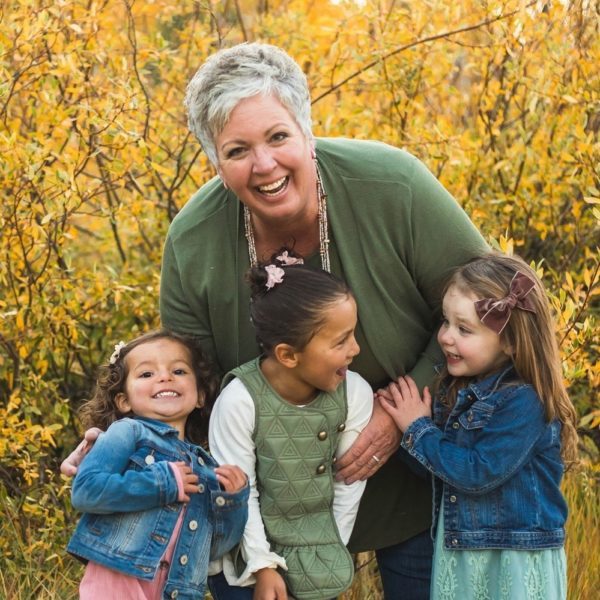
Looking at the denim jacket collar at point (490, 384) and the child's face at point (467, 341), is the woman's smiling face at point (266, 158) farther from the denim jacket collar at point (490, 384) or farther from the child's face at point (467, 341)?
the denim jacket collar at point (490, 384)

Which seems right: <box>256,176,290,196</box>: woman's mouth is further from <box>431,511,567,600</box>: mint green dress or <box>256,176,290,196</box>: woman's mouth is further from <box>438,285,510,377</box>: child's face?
<box>431,511,567,600</box>: mint green dress

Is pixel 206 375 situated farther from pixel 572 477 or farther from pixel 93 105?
pixel 572 477

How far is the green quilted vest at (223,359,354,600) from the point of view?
3.18 m

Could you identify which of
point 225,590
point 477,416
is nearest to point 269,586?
point 225,590

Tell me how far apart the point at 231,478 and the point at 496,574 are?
797 mm

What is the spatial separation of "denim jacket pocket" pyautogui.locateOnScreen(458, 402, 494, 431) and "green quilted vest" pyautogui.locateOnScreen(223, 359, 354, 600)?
14.3 inches

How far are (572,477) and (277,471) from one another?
1.84 metres

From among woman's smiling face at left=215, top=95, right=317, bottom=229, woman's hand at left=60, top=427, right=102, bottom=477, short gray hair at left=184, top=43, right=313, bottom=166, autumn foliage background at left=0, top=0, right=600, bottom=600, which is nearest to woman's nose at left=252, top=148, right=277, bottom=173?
woman's smiling face at left=215, top=95, right=317, bottom=229

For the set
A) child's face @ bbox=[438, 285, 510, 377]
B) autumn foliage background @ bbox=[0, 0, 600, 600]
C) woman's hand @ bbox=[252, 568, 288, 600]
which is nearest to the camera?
woman's hand @ bbox=[252, 568, 288, 600]

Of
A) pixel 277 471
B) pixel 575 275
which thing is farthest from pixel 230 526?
pixel 575 275

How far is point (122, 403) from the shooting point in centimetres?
332

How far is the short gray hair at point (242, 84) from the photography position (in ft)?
10.2

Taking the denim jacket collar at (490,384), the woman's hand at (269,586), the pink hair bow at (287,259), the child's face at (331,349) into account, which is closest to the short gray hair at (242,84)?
the pink hair bow at (287,259)

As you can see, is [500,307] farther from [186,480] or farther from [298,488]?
[186,480]
